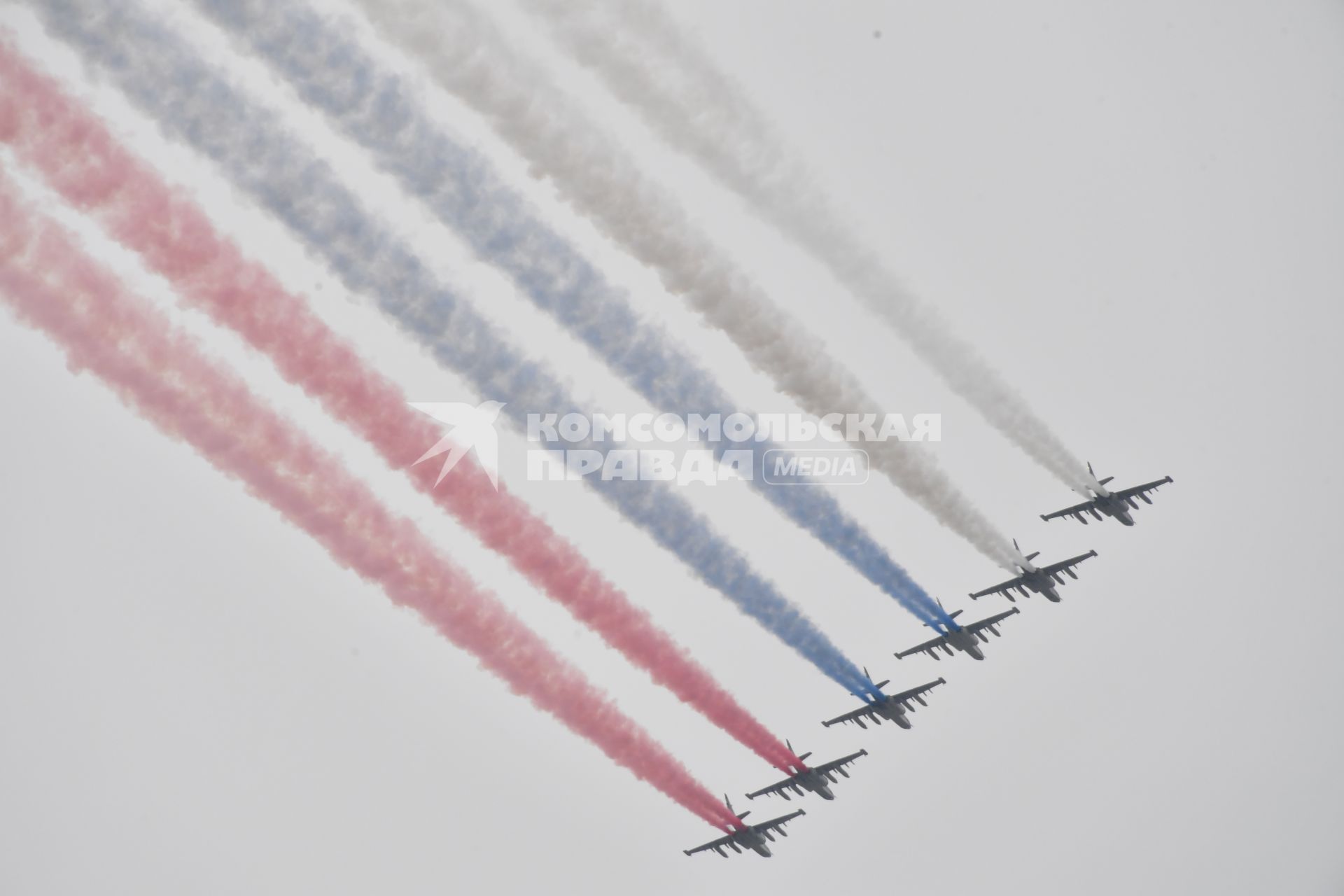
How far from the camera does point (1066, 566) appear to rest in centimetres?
3469

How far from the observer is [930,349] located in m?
26.3

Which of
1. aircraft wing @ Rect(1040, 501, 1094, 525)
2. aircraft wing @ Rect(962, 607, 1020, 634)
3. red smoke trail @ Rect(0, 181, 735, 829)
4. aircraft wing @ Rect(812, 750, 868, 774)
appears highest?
aircraft wing @ Rect(1040, 501, 1094, 525)

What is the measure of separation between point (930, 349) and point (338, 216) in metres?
14.6

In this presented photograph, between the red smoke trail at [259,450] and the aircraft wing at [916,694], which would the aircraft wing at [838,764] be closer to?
the aircraft wing at [916,694]

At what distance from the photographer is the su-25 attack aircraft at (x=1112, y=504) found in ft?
112

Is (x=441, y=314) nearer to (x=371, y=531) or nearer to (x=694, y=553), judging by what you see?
(x=371, y=531)

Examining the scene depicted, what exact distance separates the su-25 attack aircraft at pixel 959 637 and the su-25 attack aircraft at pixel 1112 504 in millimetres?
3561

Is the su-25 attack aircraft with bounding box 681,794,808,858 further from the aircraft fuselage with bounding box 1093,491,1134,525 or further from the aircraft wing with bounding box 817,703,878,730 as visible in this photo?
the aircraft fuselage with bounding box 1093,491,1134,525

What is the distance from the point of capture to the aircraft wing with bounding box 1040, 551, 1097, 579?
112ft

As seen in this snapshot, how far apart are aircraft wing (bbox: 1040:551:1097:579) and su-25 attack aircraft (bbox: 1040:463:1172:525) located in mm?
1258

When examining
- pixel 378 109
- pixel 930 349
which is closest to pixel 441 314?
pixel 378 109

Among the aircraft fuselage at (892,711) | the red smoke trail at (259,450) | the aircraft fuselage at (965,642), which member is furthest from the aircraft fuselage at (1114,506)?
the red smoke trail at (259,450)

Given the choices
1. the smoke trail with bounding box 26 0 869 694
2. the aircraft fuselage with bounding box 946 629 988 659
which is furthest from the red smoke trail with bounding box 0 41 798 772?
the aircraft fuselage with bounding box 946 629 988 659

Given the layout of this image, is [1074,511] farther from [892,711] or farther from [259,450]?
[259,450]
